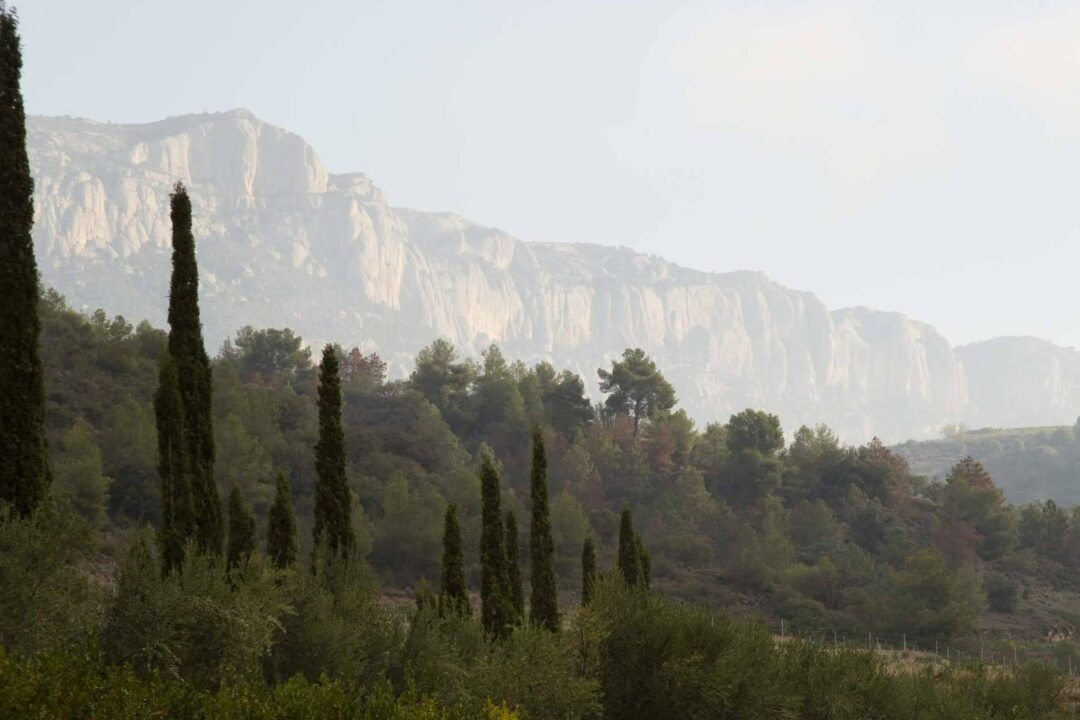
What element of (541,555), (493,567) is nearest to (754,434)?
(541,555)

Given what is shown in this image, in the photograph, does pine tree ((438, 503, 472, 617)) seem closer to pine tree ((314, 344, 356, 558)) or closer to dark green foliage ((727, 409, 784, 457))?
pine tree ((314, 344, 356, 558))

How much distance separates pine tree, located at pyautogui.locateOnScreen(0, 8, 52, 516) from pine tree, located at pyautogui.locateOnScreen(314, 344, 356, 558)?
7855 millimetres

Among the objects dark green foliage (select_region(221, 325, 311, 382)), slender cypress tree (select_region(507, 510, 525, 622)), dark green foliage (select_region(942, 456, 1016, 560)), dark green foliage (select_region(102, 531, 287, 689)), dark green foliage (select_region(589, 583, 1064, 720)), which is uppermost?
dark green foliage (select_region(221, 325, 311, 382))

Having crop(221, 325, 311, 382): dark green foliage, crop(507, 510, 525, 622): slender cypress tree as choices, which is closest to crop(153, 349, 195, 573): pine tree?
crop(507, 510, 525, 622): slender cypress tree

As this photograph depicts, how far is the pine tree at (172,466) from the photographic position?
22031mm

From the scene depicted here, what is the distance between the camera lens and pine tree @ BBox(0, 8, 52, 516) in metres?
20.1

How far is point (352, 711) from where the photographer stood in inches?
613

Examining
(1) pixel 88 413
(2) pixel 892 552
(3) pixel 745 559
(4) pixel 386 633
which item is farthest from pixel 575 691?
(2) pixel 892 552

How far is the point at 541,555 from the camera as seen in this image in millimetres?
33906

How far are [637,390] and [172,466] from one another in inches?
3361

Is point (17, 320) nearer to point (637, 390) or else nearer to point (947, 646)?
point (947, 646)

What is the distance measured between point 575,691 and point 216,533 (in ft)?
26.0

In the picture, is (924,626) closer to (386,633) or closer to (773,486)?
(773,486)

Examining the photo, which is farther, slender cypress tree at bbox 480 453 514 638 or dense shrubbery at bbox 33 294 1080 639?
dense shrubbery at bbox 33 294 1080 639
